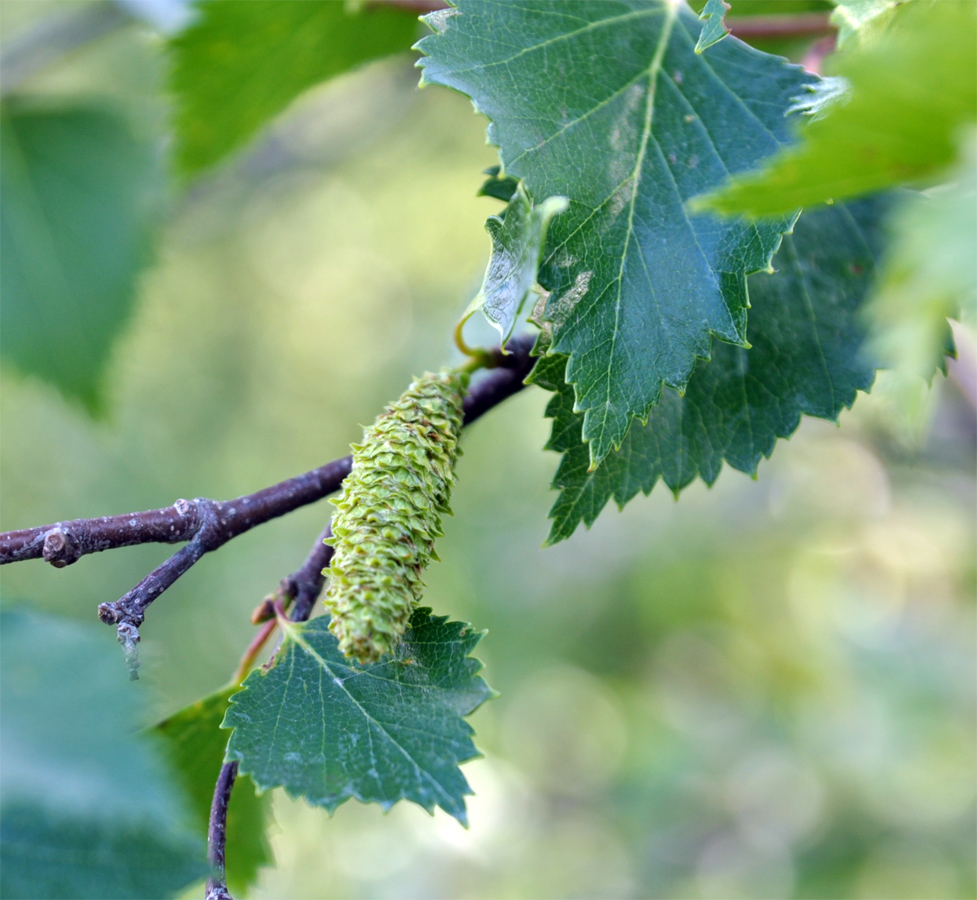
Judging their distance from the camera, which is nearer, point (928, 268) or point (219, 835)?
point (928, 268)

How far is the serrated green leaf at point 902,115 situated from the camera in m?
0.26

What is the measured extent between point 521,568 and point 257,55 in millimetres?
3157

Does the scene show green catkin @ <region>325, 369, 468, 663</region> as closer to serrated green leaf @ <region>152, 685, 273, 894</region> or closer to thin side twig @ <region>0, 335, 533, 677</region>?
thin side twig @ <region>0, 335, 533, 677</region>

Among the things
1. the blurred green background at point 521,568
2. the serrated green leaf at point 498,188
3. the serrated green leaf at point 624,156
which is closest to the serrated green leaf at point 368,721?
the serrated green leaf at point 624,156

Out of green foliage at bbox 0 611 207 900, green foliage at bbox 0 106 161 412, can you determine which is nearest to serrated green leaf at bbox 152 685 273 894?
green foliage at bbox 0 611 207 900

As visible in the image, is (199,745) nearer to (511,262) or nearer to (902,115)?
(511,262)

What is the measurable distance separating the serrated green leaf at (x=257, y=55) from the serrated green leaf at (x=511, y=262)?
21.9 inches

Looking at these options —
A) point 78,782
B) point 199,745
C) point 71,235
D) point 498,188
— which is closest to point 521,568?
point 71,235

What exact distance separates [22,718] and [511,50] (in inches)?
17.1

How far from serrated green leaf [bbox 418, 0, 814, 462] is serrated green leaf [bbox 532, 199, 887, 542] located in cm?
9

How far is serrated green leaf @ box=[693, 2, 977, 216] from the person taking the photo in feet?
0.85

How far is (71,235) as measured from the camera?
1.28 meters

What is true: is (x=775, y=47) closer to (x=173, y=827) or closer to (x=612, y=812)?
(x=173, y=827)

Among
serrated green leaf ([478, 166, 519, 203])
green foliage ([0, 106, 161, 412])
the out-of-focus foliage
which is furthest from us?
green foliage ([0, 106, 161, 412])
